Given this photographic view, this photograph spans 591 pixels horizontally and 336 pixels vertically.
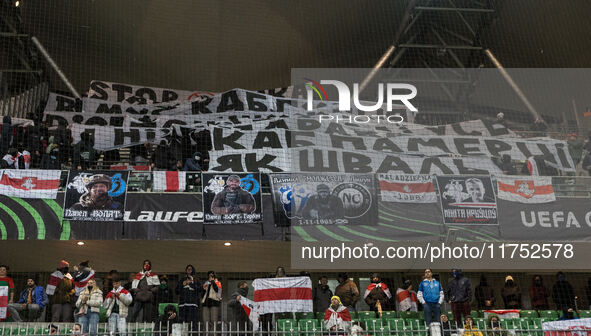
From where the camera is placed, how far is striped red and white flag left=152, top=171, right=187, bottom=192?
1738 cm

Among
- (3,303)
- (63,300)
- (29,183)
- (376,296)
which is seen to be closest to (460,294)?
(376,296)

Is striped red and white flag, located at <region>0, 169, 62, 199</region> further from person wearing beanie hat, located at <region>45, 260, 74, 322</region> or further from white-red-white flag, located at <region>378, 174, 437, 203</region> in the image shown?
white-red-white flag, located at <region>378, 174, 437, 203</region>

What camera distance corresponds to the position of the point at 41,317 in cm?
1570

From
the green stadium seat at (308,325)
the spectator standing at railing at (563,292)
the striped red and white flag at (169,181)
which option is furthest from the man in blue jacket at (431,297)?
the striped red and white flag at (169,181)

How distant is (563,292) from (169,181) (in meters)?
10.2

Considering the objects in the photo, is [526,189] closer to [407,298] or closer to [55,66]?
[407,298]

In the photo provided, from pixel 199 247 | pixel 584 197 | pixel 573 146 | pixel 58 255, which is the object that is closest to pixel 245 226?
pixel 199 247

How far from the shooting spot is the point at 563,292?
17.4 m

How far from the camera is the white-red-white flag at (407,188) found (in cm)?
1759

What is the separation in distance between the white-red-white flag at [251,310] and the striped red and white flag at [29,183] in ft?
17.8

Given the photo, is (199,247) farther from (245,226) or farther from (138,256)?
(245,226)

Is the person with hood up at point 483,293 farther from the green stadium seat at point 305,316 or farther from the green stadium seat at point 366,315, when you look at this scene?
the green stadium seat at point 305,316

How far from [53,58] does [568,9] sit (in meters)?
17.1

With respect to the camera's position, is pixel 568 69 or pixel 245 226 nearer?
pixel 245 226
